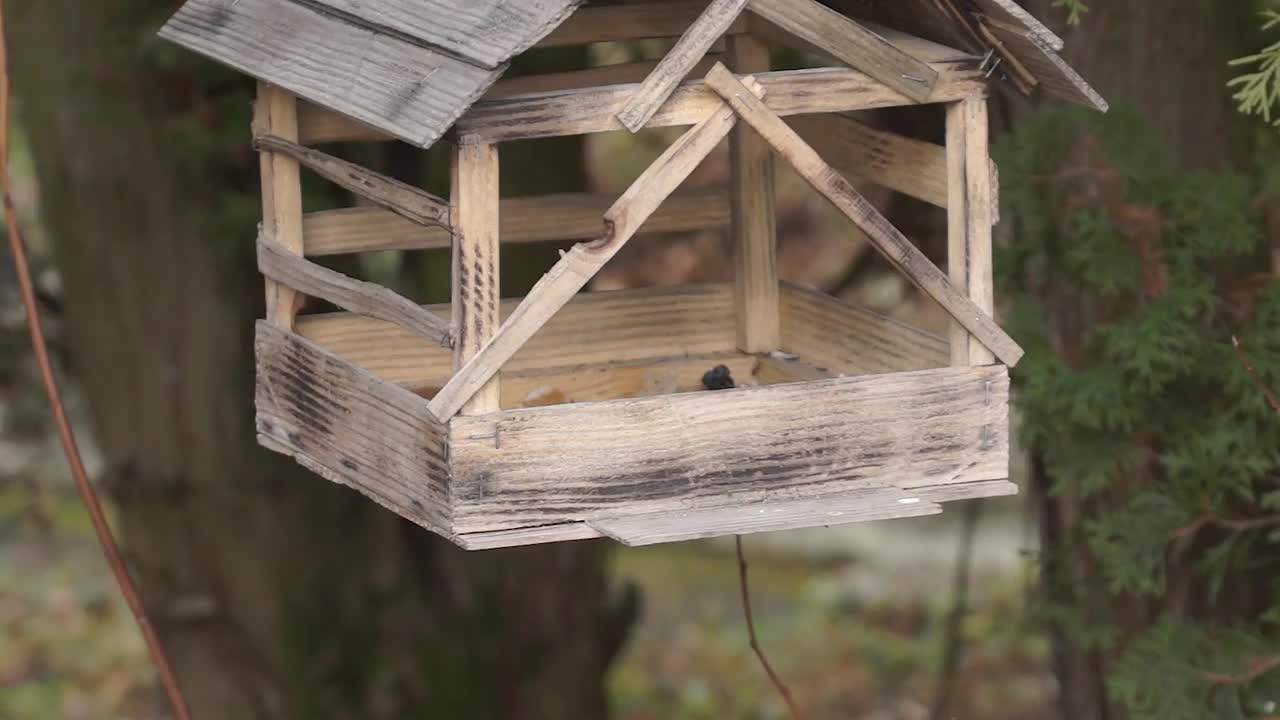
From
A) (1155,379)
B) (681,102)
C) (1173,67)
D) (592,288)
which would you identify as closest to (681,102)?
(681,102)

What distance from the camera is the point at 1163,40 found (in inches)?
142

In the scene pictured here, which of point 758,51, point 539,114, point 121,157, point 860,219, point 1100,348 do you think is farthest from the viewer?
point 121,157

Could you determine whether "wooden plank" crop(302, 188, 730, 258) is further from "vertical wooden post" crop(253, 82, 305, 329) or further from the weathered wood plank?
the weathered wood plank

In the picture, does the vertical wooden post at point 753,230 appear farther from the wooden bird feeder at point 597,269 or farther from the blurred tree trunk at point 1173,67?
the blurred tree trunk at point 1173,67

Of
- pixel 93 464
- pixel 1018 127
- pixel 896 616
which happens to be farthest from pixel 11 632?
pixel 1018 127

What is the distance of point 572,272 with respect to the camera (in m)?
2.27

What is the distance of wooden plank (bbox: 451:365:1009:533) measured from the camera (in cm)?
229

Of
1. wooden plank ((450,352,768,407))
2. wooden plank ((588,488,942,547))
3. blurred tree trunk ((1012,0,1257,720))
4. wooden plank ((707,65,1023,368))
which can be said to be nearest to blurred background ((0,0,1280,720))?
blurred tree trunk ((1012,0,1257,720))

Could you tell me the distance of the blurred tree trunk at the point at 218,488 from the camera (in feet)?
14.4

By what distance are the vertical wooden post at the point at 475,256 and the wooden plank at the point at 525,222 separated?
42 centimetres

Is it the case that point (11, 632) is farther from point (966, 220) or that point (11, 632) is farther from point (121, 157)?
point (966, 220)

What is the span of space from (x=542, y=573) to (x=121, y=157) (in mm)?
1444

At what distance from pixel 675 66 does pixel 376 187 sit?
1.45 feet

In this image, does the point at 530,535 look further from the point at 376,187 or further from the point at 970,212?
the point at 970,212
